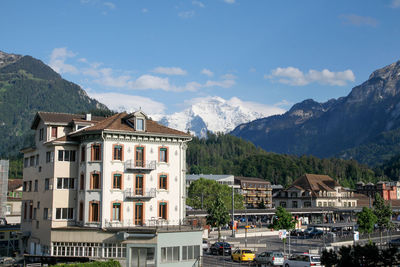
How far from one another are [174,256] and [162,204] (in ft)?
29.2

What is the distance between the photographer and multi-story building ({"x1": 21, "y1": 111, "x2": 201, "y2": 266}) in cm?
5241

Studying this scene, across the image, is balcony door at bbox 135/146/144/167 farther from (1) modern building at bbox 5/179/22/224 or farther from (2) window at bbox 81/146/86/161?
(1) modern building at bbox 5/179/22/224

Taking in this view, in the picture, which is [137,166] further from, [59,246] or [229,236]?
[229,236]

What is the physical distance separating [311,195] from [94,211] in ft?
371

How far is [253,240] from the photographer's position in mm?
87500

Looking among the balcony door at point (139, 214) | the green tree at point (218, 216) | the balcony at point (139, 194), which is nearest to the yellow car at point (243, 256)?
the balcony door at point (139, 214)

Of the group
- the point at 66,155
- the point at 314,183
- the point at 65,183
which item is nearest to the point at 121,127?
the point at 66,155

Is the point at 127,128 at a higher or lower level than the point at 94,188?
higher

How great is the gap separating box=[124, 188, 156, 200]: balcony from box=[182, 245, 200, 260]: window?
28.6 ft

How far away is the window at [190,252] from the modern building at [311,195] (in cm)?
10833

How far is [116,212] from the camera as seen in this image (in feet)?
184

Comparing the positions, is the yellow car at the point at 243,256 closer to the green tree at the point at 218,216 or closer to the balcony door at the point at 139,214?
the balcony door at the point at 139,214

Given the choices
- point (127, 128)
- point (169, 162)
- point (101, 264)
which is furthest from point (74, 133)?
point (101, 264)

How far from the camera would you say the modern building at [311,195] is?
156 m
